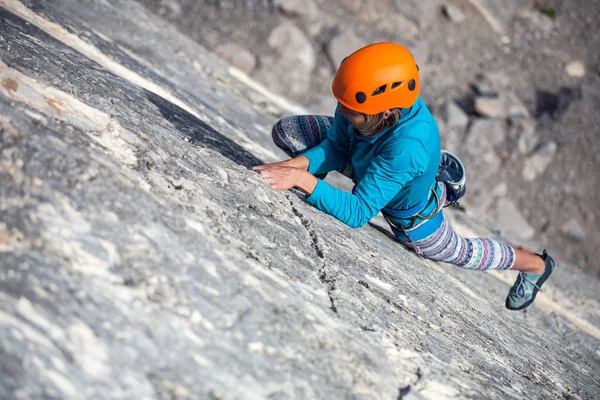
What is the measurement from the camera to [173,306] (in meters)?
2.42

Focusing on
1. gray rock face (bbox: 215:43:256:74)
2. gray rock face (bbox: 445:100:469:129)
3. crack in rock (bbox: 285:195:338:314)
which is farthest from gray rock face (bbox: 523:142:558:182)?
crack in rock (bbox: 285:195:338:314)

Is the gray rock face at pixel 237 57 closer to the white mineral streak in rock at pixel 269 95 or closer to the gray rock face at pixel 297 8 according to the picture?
the gray rock face at pixel 297 8

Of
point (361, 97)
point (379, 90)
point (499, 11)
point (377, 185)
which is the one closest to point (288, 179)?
point (377, 185)

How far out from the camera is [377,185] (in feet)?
11.8

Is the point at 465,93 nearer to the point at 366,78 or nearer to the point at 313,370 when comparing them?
the point at 366,78

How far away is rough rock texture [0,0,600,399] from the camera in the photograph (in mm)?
2213

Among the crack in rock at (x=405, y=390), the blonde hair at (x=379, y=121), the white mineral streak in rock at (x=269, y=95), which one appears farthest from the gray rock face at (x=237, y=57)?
the crack in rock at (x=405, y=390)

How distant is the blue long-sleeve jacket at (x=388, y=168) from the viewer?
3600mm

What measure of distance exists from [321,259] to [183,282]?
39.6 inches

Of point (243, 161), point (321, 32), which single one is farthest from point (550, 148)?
point (243, 161)

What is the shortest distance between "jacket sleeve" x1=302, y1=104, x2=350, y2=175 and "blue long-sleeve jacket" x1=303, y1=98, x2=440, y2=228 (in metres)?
0.27

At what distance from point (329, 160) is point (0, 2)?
2820 mm

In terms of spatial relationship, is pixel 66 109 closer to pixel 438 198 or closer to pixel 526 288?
pixel 438 198

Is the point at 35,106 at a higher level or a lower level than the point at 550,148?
lower
